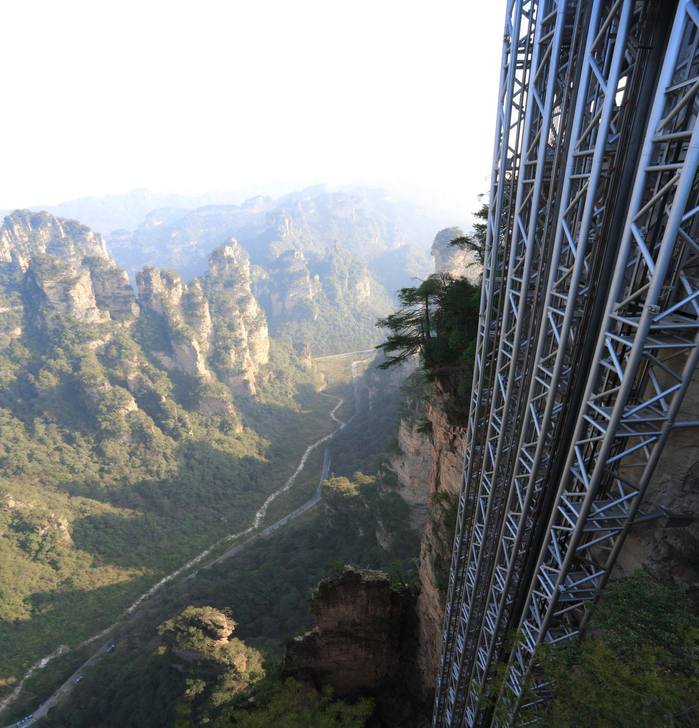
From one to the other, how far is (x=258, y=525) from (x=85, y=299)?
44496 millimetres

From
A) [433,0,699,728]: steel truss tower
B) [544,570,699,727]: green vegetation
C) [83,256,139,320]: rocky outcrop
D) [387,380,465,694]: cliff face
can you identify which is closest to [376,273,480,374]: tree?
[387,380,465,694]: cliff face

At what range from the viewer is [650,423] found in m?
5.55

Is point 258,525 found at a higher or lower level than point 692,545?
lower

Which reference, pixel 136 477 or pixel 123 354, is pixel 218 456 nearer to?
pixel 136 477

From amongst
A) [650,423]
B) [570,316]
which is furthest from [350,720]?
[570,316]

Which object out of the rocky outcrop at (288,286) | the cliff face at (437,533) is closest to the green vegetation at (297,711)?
the cliff face at (437,533)

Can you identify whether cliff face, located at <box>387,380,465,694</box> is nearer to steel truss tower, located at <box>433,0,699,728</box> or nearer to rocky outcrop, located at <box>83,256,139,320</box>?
steel truss tower, located at <box>433,0,699,728</box>

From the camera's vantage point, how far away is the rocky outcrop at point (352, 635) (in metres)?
14.7

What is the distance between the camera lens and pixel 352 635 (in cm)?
1533

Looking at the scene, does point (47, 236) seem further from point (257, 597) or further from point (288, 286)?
point (257, 597)

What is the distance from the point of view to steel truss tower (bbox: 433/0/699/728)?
15.8 ft

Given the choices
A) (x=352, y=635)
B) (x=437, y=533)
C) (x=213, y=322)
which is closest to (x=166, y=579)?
(x=352, y=635)

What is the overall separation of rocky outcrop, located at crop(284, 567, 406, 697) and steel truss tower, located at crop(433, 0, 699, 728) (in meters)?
5.82

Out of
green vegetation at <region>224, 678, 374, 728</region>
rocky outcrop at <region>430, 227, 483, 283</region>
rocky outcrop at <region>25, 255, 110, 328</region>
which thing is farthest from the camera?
rocky outcrop at <region>430, 227, 483, 283</region>
